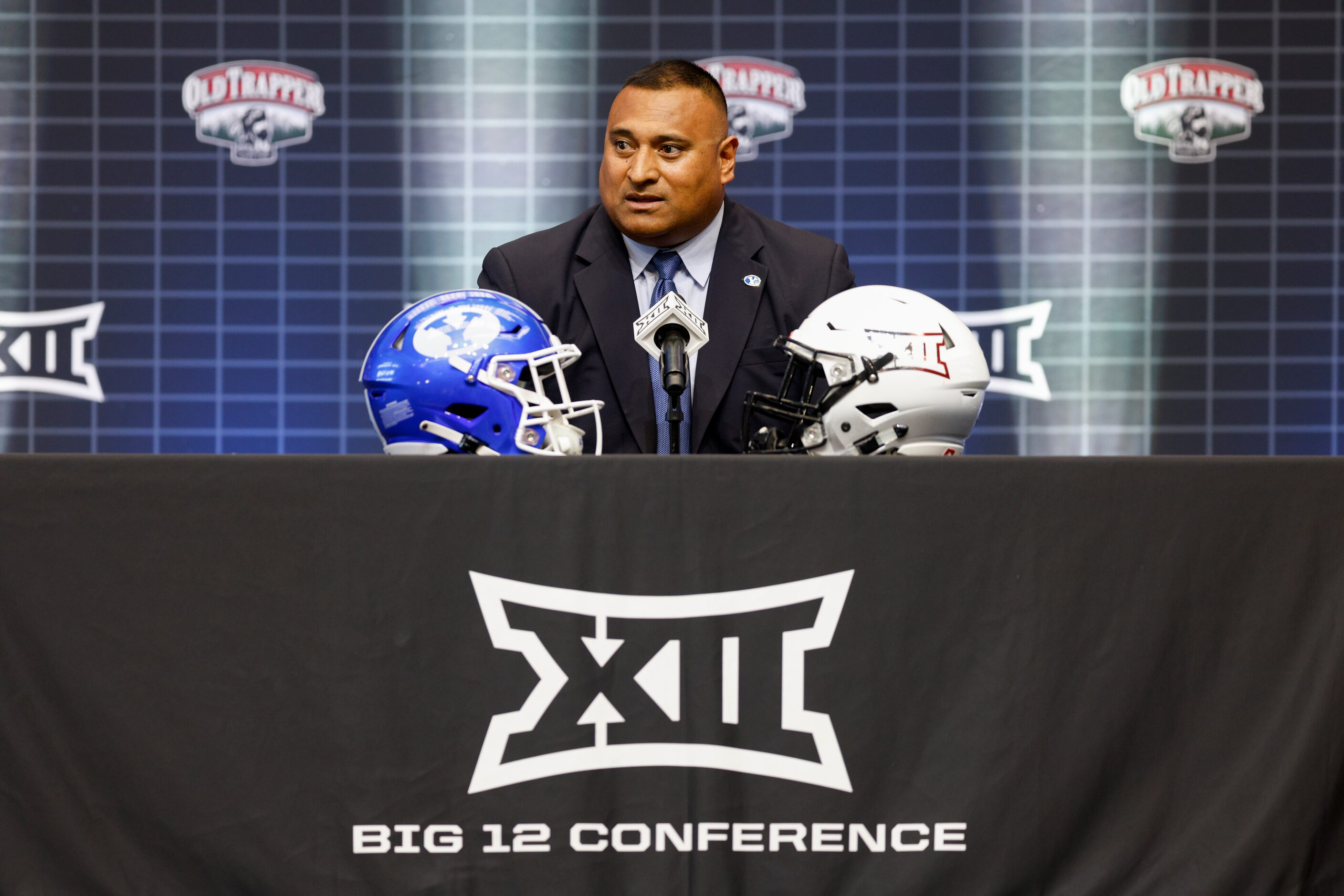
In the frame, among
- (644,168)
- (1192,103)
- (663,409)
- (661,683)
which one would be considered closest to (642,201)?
(644,168)

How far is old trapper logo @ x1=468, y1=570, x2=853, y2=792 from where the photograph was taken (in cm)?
131

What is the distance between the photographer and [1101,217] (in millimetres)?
3527

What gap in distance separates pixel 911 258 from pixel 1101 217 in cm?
56

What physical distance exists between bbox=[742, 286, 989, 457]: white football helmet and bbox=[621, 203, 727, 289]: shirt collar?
364mm

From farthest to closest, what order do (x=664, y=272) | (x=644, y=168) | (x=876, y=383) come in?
(x=664, y=272)
(x=644, y=168)
(x=876, y=383)

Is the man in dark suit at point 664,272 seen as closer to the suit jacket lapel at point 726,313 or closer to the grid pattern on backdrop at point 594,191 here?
the suit jacket lapel at point 726,313

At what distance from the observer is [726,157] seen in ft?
7.19

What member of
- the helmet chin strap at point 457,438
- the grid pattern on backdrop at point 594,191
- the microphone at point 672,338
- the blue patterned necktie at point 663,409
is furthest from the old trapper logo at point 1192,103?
the helmet chin strap at point 457,438

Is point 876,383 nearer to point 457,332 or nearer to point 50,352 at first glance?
point 457,332

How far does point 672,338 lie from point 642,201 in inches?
16.5

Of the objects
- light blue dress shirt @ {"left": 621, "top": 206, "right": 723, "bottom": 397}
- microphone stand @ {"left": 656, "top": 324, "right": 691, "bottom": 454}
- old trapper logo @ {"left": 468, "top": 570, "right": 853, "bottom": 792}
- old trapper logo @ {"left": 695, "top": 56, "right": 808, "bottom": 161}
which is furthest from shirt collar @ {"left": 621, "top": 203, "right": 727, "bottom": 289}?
old trapper logo @ {"left": 695, "top": 56, "right": 808, "bottom": 161}

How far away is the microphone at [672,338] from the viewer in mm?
1702

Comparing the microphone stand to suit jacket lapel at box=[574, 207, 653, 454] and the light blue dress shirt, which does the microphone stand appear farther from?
the light blue dress shirt

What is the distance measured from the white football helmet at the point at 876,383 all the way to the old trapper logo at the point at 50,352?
2.46 metres
